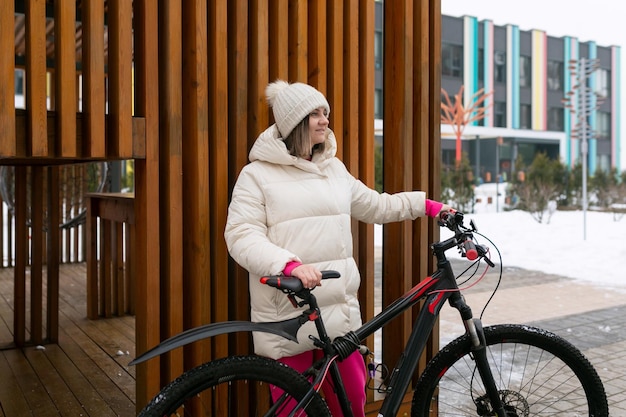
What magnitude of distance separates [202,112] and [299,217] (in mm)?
635

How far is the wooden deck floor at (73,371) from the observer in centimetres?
386

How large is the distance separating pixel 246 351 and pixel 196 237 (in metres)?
0.58

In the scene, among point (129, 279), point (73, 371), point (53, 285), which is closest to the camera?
point (73, 371)

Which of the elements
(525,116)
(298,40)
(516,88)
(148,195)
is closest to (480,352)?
(148,195)

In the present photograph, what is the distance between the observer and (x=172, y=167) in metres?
2.85

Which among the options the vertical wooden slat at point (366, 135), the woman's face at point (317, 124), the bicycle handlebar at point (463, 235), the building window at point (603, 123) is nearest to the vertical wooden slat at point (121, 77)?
the woman's face at point (317, 124)

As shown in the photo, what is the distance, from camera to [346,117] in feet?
11.0

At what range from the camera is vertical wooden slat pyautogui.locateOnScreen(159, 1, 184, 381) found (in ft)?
9.27

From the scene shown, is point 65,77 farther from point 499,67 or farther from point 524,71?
point 524,71

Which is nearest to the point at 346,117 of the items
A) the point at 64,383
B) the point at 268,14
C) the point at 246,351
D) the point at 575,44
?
the point at 268,14

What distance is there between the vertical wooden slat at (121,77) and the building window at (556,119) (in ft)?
143

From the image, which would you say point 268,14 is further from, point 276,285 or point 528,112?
point 528,112

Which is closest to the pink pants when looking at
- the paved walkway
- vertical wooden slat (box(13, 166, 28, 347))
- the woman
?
the woman

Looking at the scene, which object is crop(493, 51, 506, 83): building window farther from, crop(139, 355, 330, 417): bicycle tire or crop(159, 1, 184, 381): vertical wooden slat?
crop(139, 355, 330, 417): bicycle tire
